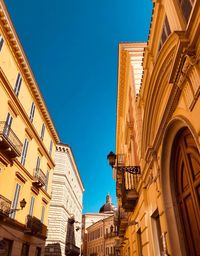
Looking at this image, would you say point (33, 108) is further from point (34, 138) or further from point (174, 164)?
point (174, 164)

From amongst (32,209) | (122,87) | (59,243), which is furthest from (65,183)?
(122,87)

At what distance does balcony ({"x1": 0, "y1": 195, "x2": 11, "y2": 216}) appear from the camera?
1410 cm

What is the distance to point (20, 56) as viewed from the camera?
Answer: 58.4ft

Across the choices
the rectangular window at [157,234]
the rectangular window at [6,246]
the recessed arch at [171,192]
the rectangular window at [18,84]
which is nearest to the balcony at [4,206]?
the rectangular window at [6,246]

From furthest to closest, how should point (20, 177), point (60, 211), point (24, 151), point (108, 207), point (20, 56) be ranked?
point (108, 207) → point (60, 211) → point (24, 151) → point (20, 56) → point (20, 177)

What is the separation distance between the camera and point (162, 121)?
562 centimetres

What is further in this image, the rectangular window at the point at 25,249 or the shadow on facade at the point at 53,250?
the shadow on facade at the point at 53,250

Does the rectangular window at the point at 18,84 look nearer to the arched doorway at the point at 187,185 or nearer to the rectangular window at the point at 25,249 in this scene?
the rectangular window at the point at 25,249

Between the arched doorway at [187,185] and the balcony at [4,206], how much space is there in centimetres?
1192

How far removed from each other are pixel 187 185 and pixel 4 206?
12.9 m

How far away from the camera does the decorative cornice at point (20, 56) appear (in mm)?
15156

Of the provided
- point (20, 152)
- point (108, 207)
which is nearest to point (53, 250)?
point (20, 152)

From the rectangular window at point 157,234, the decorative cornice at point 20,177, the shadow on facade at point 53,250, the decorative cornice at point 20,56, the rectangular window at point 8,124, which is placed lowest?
the rectangular window at point 157,234

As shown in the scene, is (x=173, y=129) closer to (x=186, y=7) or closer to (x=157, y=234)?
(x=186, y=7)
